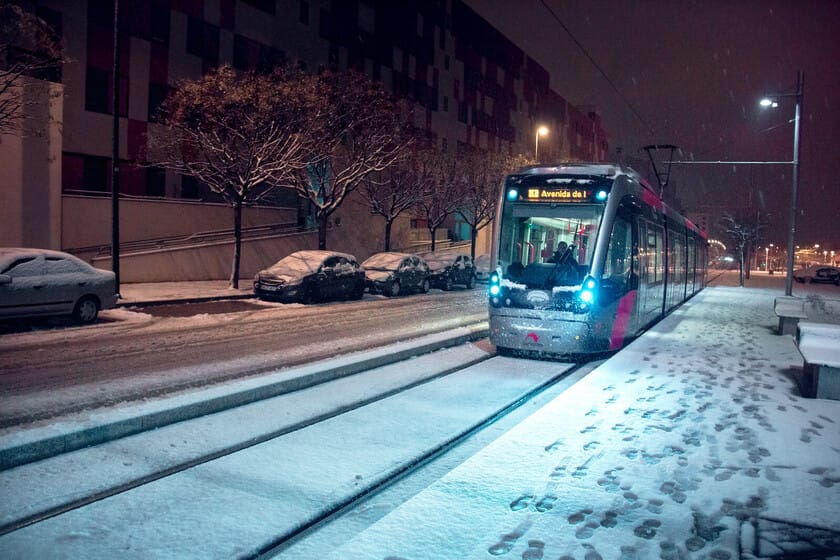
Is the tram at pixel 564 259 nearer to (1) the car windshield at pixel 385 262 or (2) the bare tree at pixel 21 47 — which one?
(2) the bare tree at pixel 21 47

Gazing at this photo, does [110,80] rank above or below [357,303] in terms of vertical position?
above

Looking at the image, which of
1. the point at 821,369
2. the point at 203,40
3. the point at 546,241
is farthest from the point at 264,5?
the point at 821,369

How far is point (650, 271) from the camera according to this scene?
46.5 feet

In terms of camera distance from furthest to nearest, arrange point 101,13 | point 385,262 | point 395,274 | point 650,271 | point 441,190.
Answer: point 441,190 → point 101,13 → point 385,262 → point 395,274 → point 650,271

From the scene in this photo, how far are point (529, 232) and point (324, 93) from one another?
1629cm

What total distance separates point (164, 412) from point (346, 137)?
25.1m

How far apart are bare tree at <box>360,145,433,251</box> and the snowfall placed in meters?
29.0

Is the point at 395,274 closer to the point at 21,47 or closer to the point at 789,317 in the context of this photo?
the point at 21,47

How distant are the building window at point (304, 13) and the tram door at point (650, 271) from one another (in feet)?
89.7

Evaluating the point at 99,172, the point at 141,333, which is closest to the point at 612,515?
the point at 141,333

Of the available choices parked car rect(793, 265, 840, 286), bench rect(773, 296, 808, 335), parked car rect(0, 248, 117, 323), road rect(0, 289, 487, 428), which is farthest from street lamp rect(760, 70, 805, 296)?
parked car rect(793, 265, 840, 286)

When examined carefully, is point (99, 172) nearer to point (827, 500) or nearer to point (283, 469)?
point (283, 469)

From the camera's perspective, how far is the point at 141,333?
524 inches

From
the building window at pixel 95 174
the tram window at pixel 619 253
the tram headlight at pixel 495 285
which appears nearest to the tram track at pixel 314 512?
the tram headlight at pixel 495 285
